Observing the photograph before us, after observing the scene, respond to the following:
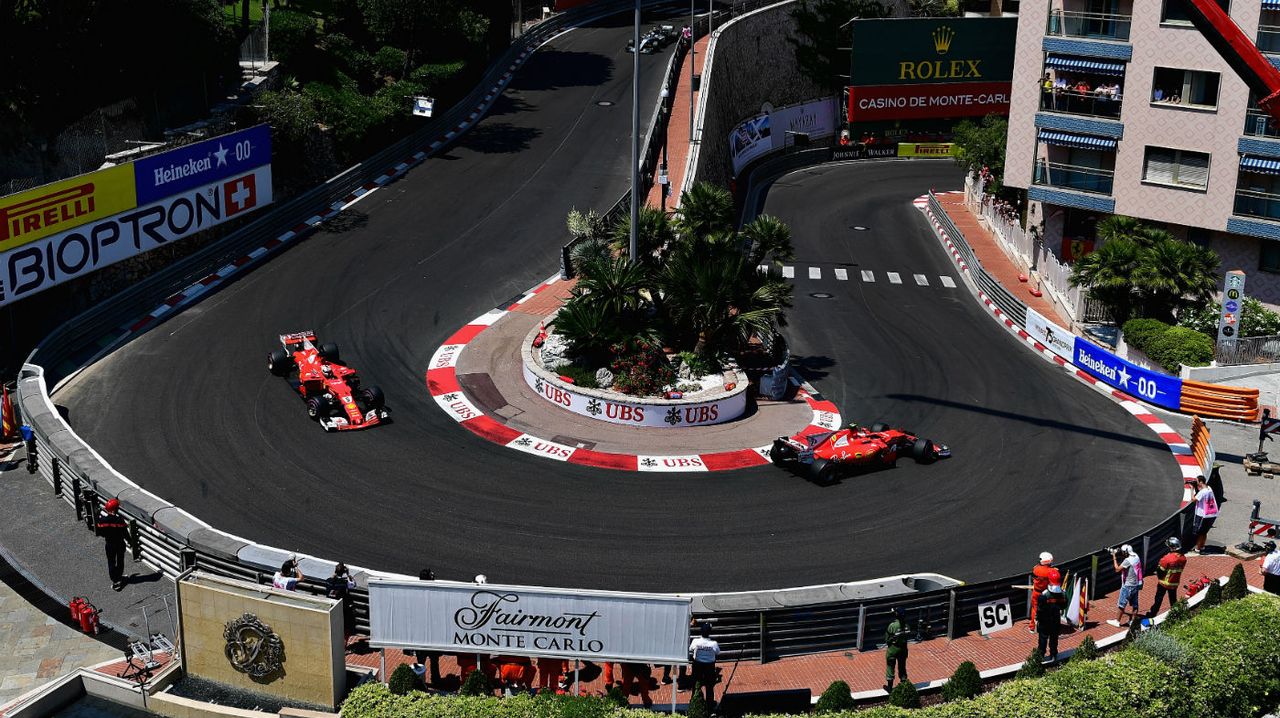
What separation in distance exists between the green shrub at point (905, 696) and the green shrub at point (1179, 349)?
2283 cm

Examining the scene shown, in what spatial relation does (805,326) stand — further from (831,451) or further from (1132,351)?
(831,451)

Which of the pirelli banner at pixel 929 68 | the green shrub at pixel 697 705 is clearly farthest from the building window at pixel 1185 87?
the green shrub at pixel 697 705

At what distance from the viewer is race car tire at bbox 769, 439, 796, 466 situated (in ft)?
102

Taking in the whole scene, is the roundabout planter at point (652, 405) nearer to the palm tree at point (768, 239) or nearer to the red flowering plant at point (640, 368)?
the red flowering plant at point (640, 368)

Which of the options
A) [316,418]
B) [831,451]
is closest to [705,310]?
[831,451]

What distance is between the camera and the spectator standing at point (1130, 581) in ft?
78.5

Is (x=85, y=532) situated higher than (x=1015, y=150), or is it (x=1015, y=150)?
(x=1015, y=150)

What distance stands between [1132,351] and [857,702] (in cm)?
2395

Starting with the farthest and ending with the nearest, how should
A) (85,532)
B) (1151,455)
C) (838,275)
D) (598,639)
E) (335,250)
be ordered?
1. (838,275)
2. (335,250)
3. (1151,455)
4. (85,532)
5. (598,639)

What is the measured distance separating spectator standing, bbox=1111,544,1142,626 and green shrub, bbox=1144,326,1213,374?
53.2ft

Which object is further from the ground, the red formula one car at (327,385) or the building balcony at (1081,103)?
the building balcony at (1081,103)

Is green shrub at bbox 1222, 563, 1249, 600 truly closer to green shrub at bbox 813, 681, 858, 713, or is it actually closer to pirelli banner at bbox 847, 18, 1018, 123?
green shrub at bbox 813, 681, 858, 713

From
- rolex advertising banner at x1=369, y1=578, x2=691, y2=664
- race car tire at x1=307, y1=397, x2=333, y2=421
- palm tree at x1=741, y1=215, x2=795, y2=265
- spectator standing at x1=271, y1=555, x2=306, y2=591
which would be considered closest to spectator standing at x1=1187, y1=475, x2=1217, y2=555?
palm tree at x1=741, y1=215, x2=795, y2=265

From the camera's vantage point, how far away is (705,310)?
35406mm
